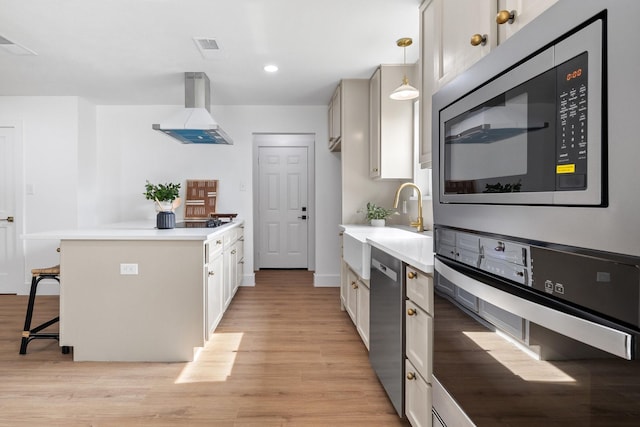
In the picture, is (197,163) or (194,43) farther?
(197,163)

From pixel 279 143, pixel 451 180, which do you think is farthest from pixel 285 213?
pixel 451 180

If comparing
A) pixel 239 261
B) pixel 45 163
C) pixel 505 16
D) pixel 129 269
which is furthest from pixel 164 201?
pixel 505 16

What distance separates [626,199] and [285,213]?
585 centimetres

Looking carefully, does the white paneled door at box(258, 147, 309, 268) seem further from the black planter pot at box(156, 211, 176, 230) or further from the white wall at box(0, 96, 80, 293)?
the black planter pot at box(156, 211, 176, 230)

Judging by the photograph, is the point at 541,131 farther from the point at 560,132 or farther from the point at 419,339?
the point at 419,339

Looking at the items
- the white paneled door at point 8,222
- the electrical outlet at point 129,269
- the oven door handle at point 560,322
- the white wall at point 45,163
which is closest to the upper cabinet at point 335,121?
the electrical outlet at point 129,269

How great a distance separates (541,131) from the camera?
2.44ft

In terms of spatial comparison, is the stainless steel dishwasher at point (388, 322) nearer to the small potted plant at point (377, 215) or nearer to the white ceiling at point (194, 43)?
the small potted plant at point (377, 215)

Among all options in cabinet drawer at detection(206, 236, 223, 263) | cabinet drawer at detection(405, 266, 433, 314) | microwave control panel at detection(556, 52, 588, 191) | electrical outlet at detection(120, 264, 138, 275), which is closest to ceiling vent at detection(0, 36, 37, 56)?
electrical outlet at detection(120, 264, 138, 275)

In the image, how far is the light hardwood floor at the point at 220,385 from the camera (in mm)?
1977

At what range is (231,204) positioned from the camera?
16.7ft

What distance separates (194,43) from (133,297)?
197 cm

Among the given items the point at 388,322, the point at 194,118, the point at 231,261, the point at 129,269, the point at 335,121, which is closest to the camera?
the point at 388,322

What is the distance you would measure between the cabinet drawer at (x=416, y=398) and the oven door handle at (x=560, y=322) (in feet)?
2.22
